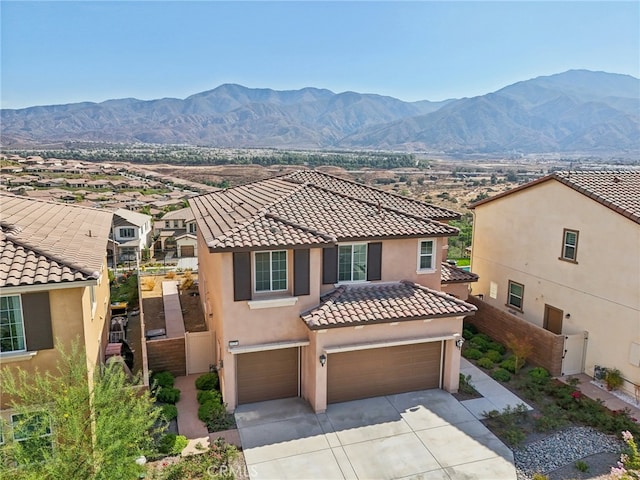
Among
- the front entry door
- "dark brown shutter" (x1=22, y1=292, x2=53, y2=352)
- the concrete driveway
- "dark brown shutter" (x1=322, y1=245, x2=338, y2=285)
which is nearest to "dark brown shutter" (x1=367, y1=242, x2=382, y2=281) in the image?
"dark brown shutter" (x1=322, y1=245, x2=338, y2=285)

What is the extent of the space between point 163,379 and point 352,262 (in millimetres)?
7672

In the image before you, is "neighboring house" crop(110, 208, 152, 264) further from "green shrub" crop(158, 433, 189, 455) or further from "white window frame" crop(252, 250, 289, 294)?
"green shrub" crop(158, 433, 189, 455)

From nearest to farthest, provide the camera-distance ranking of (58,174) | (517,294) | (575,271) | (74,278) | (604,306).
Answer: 1. (74,278)
2. (604,306)
3. (575,271)
4. (517,294)
5. (58,174)

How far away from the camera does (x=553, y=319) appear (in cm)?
1919

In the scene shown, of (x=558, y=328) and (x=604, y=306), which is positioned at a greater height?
(x=604, y=306)

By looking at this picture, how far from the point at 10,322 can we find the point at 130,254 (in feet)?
168

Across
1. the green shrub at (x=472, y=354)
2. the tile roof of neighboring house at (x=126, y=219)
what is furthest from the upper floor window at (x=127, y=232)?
the green shrub at (x=472, y=354)

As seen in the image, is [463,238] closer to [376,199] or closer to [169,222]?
[376,199]

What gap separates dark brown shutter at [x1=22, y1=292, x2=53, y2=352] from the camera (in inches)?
408

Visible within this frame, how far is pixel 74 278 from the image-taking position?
10.3m

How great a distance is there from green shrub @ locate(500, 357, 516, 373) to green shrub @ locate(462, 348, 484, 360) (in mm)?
944

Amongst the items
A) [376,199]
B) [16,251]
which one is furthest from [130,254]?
[16,251]

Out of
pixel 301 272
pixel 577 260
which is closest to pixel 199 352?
pixel 301 272

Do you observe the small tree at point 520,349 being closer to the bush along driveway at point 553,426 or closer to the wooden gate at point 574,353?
the bush along driveway at point 553,426
